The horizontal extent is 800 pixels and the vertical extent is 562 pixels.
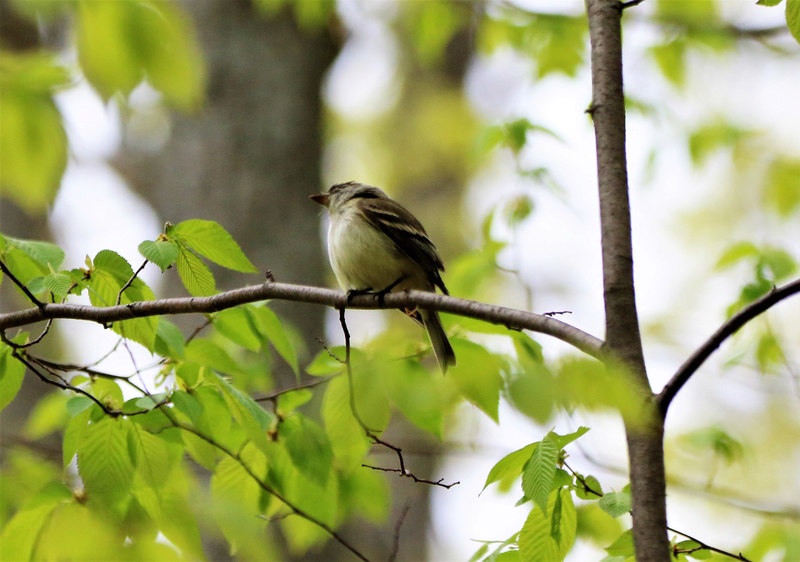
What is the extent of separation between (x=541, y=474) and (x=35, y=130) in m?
1.49

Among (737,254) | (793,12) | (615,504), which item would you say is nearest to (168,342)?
(615,504)

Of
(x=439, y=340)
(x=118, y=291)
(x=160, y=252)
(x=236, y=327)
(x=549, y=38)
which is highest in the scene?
(x=549, y=38)

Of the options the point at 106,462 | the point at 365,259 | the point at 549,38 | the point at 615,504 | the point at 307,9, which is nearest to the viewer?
the point at 615,504

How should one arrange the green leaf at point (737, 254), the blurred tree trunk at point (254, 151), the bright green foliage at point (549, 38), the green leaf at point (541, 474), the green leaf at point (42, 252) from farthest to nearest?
the blurred tree trunk at point (254, 151) → the bright green foliage at point (549, 38) → the green leaf at point (737, 254) → the green leaf at point (42, 252) → the green leaf at point (541, 474)

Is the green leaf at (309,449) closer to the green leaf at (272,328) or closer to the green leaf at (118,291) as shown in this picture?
the green leaf at (272,328)

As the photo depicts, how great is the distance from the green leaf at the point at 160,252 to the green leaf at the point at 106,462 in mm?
487

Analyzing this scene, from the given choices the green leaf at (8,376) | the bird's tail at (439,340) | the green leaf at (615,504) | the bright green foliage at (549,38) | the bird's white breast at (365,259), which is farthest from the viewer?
the bright green foliage at (549,38)

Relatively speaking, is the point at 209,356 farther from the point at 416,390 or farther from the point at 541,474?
the point at 541,474

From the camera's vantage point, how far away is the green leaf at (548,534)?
2.19 metres

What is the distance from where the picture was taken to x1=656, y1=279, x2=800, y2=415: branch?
70.2 inches

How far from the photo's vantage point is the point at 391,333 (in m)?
2.52

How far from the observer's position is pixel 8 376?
260cm

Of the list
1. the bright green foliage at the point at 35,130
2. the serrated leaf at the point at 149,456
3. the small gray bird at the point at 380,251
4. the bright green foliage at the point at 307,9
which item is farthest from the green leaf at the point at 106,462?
the bright green foliage at the point at 307,9

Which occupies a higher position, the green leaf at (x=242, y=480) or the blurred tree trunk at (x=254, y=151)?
the blurred tree trunk at (x=254, y=151)
